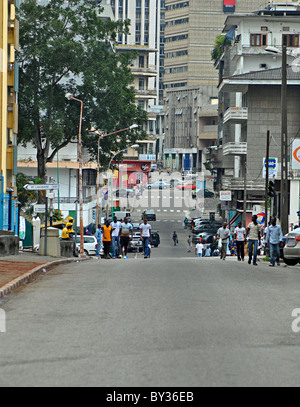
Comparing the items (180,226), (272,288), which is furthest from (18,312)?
(180,226)

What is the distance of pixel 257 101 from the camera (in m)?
75.1

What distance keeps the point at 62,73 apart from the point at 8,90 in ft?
63.0

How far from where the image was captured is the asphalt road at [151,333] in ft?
28.2

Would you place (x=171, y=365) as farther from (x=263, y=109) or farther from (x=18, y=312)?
(x=263, y=109)

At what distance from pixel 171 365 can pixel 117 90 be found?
176 feet

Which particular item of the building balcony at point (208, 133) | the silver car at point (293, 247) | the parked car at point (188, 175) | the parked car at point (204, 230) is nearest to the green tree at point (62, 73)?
the parked car at point (204, 230)

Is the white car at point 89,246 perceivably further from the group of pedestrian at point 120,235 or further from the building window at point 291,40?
the building window at point 291,40

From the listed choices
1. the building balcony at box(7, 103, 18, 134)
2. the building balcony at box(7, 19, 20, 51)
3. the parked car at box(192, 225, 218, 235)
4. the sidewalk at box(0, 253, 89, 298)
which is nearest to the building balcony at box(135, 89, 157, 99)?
the parked car at box(192, 225, 218, 235)

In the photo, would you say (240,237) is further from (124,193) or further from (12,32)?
(124,193)

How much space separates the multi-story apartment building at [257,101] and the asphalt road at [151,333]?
45491mm

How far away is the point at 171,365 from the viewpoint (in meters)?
9.00

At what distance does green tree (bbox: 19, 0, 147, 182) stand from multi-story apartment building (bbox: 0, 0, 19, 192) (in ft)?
52.4

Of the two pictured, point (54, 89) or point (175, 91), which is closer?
point (54, 89)

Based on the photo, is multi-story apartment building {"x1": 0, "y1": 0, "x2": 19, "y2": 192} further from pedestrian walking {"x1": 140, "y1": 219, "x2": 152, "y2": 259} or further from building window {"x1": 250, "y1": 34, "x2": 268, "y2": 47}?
building window {"x1": 250, "y1": 34, "x2": 268, "y2": 47}
